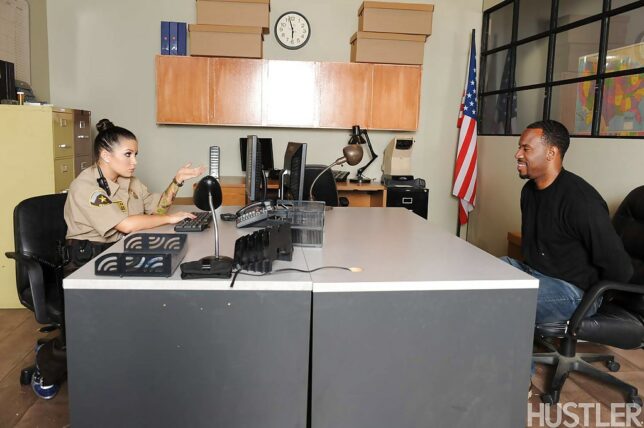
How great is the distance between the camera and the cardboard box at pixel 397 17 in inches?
175

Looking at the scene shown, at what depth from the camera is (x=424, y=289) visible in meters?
1.55

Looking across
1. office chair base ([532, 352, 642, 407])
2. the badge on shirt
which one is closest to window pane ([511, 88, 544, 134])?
office chair base ([532, 352, 642, 407])

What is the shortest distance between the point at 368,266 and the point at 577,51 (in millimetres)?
2863

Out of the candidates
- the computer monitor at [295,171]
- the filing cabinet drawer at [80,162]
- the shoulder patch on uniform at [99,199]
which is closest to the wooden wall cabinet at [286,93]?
the filing cabinet drawer at [80,162]

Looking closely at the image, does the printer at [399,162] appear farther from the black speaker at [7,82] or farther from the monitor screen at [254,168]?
the black speaker at [7,82]

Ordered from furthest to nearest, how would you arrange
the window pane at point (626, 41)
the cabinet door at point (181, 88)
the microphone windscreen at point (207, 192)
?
the cabinet door at point (181, 88), the window pane at point (626, 41), the microphone windscreen at point (207, 192)

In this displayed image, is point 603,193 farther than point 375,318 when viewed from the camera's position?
Yes

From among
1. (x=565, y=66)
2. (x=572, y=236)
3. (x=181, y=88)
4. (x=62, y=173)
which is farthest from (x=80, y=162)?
(x=565, y=66)

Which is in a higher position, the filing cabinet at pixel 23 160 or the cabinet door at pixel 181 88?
the cabinet door at pixel 181 88

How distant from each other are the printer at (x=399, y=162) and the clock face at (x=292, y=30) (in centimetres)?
128

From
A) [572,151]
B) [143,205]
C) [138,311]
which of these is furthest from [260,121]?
[138,311]

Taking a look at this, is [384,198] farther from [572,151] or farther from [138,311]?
[138,311]

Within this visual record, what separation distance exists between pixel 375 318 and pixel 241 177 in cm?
346

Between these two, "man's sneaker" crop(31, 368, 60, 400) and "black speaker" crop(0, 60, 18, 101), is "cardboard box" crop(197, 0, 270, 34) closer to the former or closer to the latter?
"black speaker" crop(0, 60, 18, 101)
